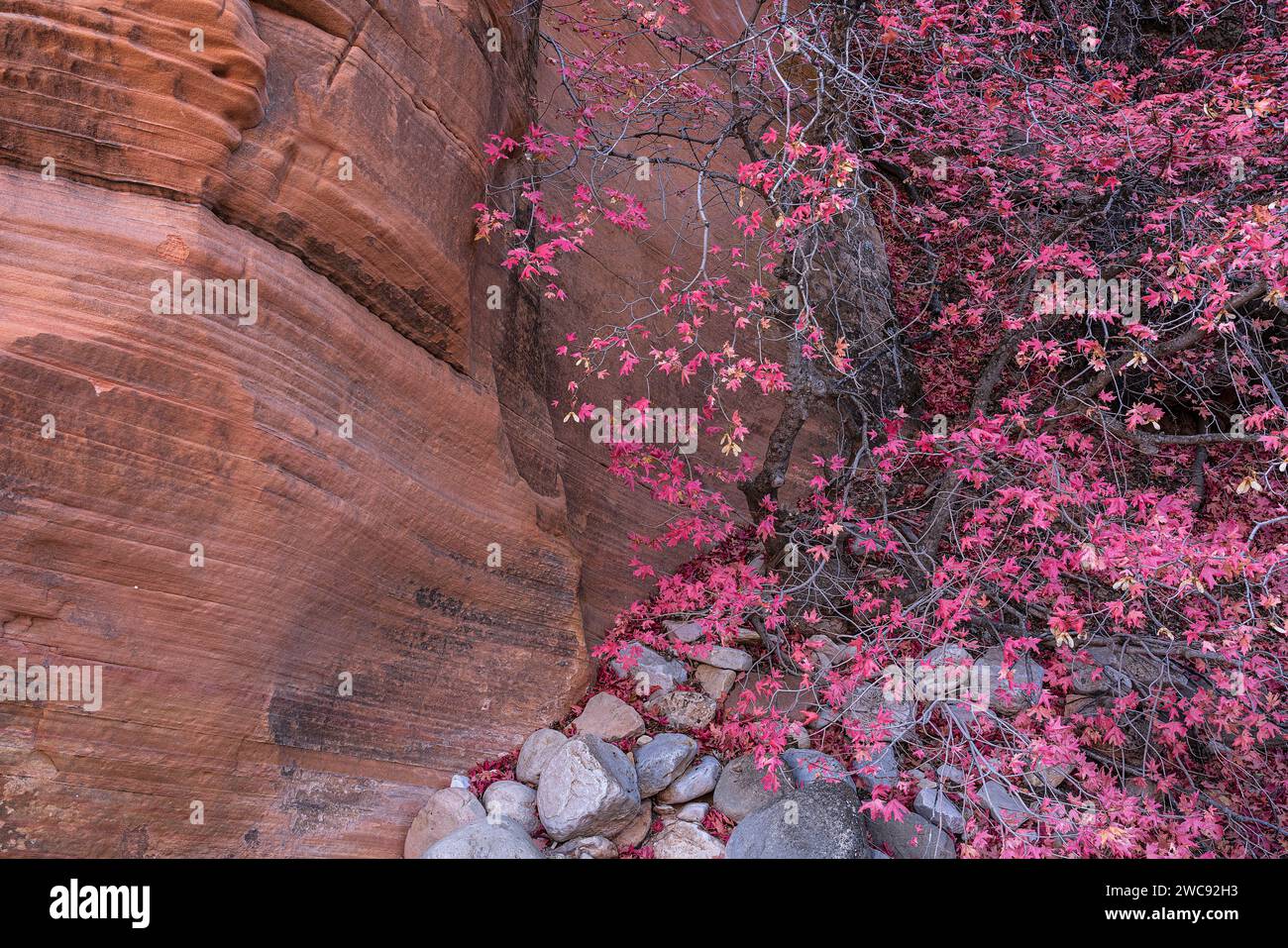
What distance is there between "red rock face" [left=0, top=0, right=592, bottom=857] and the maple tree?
68cm

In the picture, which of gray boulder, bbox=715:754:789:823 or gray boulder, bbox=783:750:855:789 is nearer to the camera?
gray boulder, bbox=783:750:855:789

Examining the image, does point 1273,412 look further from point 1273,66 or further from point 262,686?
point 262,686

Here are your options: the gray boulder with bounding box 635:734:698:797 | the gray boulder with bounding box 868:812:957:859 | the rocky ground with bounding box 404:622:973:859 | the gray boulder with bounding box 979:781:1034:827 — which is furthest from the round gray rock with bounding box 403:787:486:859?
the gray boulder with bounding box 979:781:1034:827

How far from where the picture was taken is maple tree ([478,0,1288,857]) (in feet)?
14.2

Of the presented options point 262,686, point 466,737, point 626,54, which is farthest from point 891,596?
point 626,54

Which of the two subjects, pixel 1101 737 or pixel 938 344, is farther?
pixel 938 344

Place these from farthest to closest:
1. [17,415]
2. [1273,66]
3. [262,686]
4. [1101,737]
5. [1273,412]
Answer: [1273,66]
[1101,737]
[1273,412]
[262,686]
[17,415]

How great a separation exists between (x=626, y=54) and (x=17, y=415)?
508 cm

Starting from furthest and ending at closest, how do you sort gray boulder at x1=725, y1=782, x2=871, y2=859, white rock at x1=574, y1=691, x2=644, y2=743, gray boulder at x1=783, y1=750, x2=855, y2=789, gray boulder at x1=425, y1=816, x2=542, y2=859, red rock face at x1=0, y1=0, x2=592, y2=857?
1. white rock at x1=574, y1=691, x2=644, y2=743
2. gray boulder at x1=783, y1=750, x2=855, y2=789
3. gray boulder at x1=725, y1=782, x2=871, y2=859
4. gray boulder at x1=425, y1=816, x2=542, y2=859
5. red rock face at x1=0, y1=0, x2=592, y2=857

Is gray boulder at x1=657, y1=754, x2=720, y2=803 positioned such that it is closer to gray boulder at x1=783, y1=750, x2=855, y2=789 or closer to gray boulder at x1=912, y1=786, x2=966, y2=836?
gray boulder at x1=783, y1=750, x2=855, y2=789

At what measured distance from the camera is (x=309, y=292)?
391 cm

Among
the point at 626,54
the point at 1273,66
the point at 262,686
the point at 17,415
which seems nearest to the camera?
the point at 17,415

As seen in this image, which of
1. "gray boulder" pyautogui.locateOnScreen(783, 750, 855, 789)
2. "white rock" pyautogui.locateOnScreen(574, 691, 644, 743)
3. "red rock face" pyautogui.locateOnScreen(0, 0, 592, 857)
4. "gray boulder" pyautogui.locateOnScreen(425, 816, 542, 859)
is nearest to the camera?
"red rock face" pyautogui.locateOnScreen(0, 0, 592, 857)

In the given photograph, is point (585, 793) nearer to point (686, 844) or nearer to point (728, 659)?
point (686, 844)
